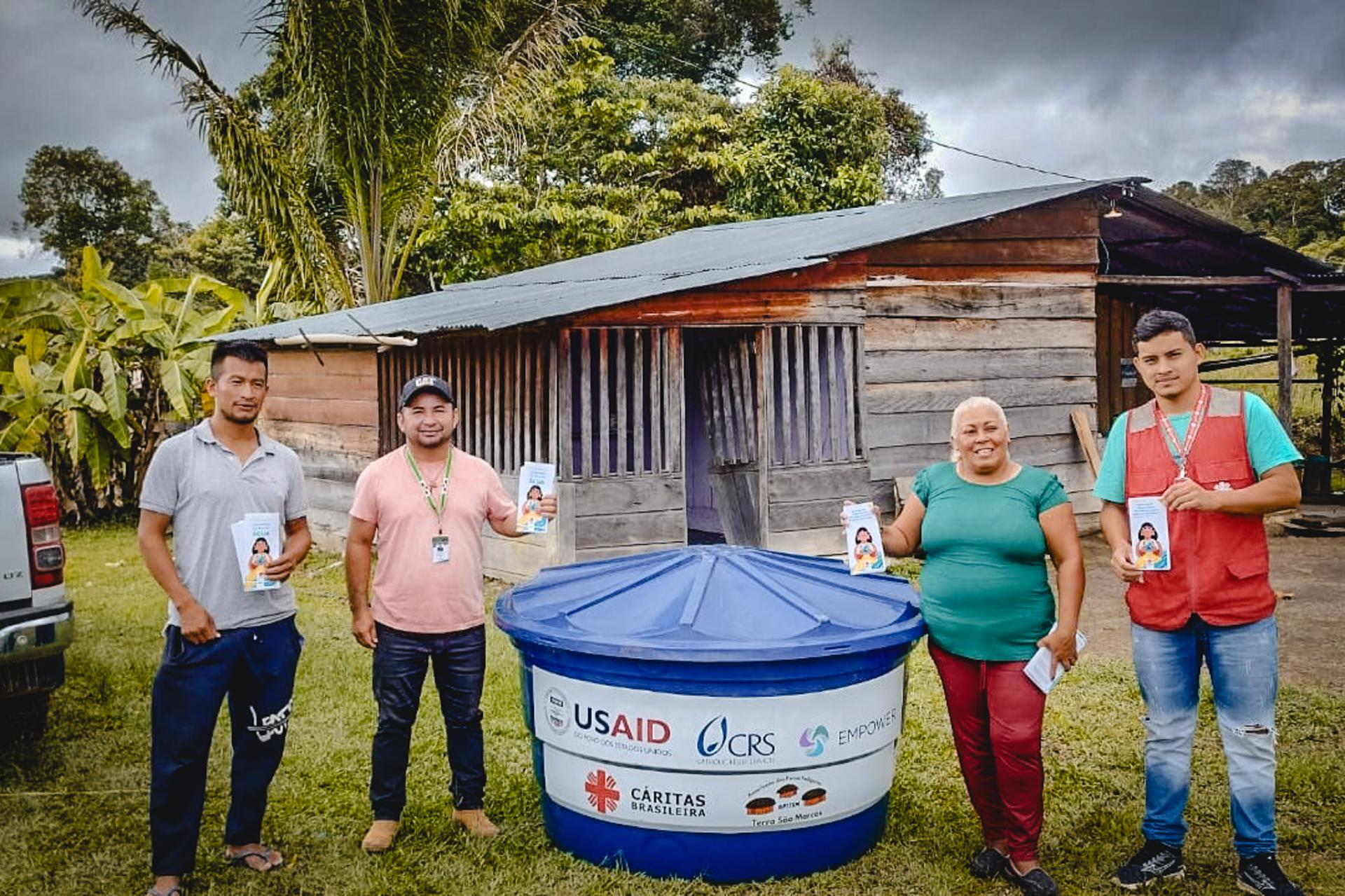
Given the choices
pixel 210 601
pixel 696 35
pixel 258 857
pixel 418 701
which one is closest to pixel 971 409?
pixel 418 701

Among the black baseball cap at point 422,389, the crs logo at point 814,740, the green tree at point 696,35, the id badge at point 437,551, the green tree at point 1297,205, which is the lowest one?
the crs logo at point 814,740

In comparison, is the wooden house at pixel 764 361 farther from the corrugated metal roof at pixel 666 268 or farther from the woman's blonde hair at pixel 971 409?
the woman's blonde hair at pixel 971 409

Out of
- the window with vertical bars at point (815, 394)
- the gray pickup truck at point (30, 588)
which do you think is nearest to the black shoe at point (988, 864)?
the gray pickup truck at point (30, 588)

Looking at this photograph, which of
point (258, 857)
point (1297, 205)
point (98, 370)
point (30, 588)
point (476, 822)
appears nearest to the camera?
point (258, 857)

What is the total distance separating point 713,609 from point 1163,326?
175 centimetres

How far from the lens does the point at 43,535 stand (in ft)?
14.6

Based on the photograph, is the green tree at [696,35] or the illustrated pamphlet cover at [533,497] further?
the green tree at [696,35]

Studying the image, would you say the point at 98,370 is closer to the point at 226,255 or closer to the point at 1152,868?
the point at 1152,868

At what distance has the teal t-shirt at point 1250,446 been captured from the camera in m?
3.46

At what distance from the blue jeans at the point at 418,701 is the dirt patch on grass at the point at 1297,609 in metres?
4.49

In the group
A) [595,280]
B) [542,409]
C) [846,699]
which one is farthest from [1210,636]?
[595,280]

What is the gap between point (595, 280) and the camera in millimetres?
11109

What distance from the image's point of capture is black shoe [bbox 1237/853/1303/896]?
3535 millimetres

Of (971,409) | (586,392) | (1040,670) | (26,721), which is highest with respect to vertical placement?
(586,392)
